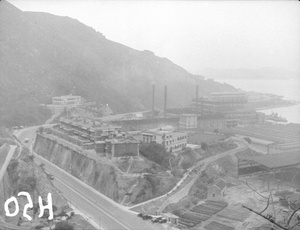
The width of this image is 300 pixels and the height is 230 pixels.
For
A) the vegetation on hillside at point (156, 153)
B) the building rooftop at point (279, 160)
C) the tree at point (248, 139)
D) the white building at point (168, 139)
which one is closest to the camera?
the building rooftop at point (279, 160)

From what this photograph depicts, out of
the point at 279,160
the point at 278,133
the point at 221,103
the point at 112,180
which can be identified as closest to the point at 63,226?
the point at 112,180

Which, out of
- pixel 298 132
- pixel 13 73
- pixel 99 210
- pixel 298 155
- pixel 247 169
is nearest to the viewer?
pixel 99 210

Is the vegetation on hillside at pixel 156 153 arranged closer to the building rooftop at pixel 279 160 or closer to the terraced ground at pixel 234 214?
the building rooftop at pixel 279 160

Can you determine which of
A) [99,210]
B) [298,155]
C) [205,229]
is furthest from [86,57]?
[205,229]

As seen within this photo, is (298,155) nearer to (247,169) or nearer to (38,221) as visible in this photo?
(247,169)

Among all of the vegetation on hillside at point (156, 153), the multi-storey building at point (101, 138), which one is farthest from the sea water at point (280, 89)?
the multi-storey building at point (101, 138)

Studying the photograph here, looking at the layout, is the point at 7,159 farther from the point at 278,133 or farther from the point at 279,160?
the point at 278,133
